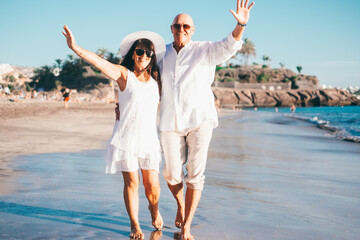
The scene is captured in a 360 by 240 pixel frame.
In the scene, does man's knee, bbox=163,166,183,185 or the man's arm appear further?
man's knee, bbox=163,166,183,185

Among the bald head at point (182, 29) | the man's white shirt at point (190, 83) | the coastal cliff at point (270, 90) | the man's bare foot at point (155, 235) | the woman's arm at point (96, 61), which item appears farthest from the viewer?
the coastal cliff at point (270, 90)

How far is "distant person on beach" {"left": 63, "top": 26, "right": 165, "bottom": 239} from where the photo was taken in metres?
2.97

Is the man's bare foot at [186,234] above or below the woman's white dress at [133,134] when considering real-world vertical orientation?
below

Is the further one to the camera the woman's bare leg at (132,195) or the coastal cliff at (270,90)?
the coastal cliff at (270,90)

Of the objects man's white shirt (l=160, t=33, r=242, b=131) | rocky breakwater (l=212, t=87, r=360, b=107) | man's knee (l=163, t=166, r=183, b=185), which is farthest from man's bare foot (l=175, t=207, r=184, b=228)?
rocky breakwater (l=212, t=87, r=360, b=107)

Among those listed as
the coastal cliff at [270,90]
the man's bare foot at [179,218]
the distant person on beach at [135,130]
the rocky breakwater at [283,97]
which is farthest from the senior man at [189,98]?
the rocky breakwater at [283,97]

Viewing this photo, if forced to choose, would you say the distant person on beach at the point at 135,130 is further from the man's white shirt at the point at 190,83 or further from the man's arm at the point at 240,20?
the man's arm at the point at 240,20

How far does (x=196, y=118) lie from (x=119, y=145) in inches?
26.0

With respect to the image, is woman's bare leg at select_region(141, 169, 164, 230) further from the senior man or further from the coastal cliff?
the coastal cliff

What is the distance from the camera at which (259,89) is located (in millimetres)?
97438

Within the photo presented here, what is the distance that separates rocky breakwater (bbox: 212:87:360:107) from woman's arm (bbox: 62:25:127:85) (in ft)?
270

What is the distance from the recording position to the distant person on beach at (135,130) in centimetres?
297

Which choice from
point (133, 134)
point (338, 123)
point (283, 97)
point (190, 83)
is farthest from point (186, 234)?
point (283, 97)

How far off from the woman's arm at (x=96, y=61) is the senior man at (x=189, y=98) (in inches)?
15.7
